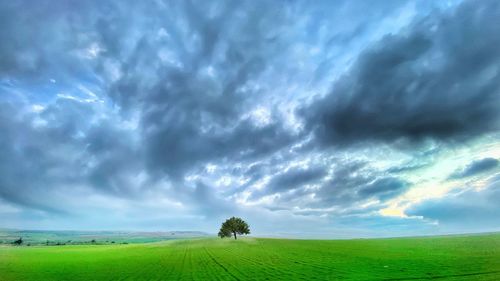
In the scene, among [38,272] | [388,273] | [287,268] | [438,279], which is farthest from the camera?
[38,272]

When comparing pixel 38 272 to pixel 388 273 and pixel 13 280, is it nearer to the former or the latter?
pixel 13 280

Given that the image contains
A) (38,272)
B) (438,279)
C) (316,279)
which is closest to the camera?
(438,279)

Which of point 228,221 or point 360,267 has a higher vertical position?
point 228,221

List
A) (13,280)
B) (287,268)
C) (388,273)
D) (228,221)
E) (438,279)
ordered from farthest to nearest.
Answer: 1. (228,221)
2. (287,268)
3. (13,280)
4. (388,273)
5. (438,279)

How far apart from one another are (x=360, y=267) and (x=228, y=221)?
462ft

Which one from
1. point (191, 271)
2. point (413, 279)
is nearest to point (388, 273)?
point (413, 279)

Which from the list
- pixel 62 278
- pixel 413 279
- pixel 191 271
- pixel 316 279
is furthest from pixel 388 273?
pixel 62 278

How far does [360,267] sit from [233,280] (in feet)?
92.1

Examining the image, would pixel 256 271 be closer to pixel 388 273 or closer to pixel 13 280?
pixel 388 273

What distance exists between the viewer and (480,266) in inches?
2234

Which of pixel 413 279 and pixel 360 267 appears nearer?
pixel 413 279

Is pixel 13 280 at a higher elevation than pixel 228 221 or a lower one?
lower

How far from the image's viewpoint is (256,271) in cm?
6103

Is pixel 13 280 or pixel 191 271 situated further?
pixel 191 271
